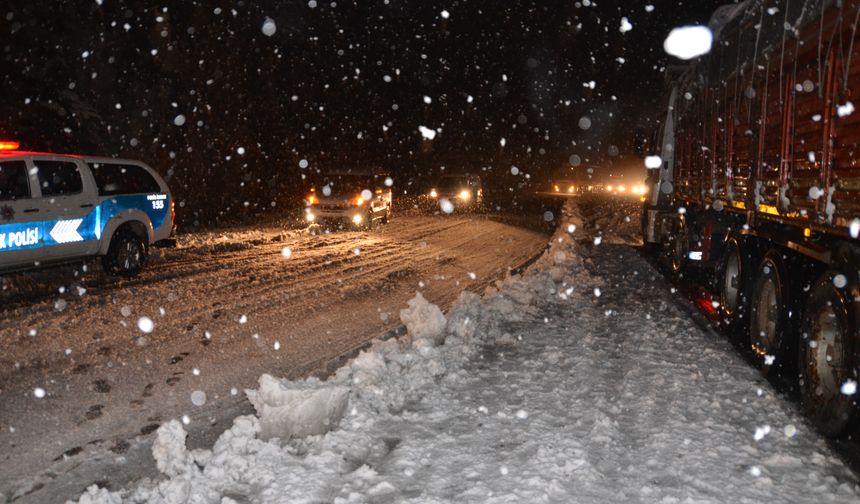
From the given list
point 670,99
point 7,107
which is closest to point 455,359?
point 670,99

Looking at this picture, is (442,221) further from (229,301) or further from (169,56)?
(229,301)

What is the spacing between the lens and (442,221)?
2414 centimetres

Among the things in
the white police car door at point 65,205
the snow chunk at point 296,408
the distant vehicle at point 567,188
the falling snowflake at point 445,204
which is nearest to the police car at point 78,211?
the white police car door at point 65,205

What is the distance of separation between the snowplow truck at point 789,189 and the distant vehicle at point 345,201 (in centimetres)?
1163

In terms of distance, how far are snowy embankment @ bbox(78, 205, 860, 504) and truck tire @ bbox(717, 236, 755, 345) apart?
3.41 feet

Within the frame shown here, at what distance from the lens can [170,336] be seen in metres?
7.54

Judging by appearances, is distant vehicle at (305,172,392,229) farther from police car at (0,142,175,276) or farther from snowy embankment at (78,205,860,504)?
snowy embankment at (78,205,860,504)

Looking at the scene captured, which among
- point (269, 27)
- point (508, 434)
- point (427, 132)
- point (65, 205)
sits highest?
point (269, 27)

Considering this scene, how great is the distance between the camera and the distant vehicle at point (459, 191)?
30.5m

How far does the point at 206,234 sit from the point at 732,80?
526 inches

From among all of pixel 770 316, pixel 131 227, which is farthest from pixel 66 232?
pixel 770 316

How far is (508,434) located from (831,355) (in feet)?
8.36

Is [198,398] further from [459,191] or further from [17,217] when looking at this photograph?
[459,191]

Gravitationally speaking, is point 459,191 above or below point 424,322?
above
